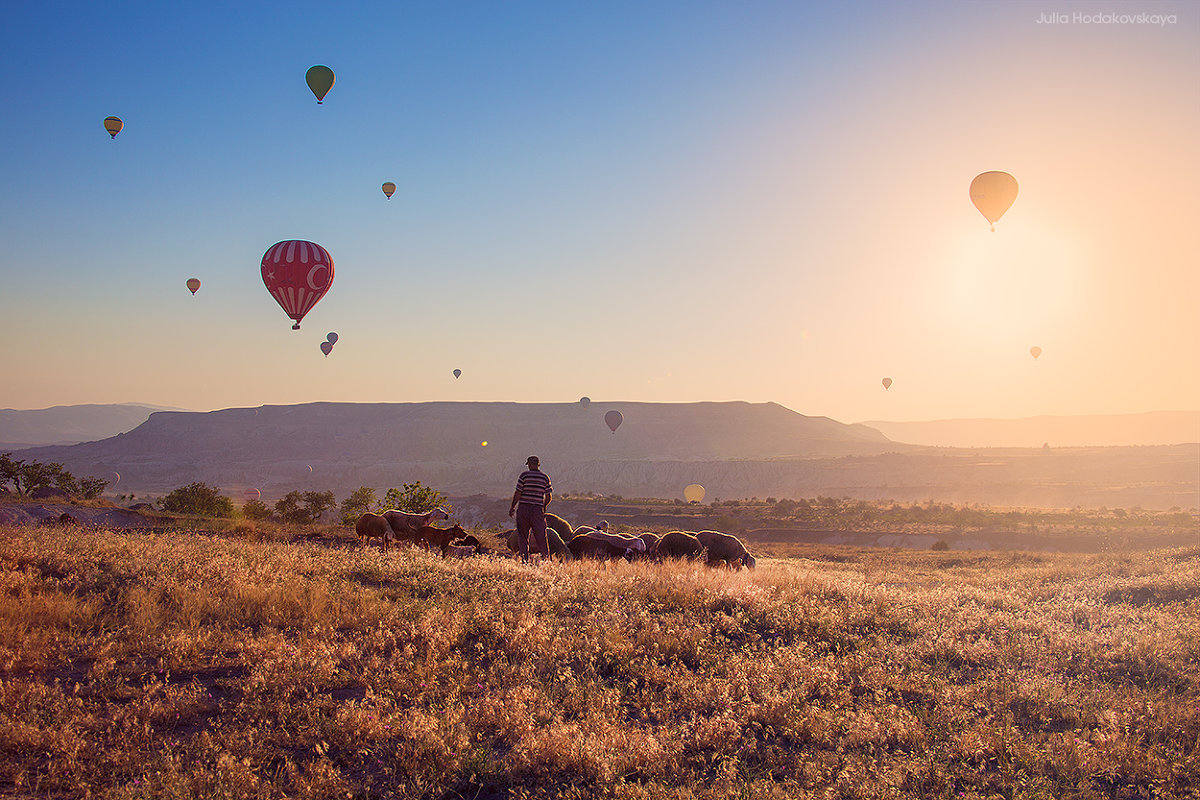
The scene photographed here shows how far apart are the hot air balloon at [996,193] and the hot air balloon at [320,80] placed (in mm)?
28849

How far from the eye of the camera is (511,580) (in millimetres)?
10516

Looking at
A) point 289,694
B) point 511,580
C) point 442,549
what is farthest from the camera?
point 442,549

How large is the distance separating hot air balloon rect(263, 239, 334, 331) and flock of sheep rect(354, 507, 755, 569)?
11.8m

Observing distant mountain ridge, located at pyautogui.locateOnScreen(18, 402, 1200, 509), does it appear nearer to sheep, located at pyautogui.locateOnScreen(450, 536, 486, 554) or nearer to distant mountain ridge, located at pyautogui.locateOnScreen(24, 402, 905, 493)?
distant mountain ridge, located at pyautogui.locateOnScreen(24, 402, 905, 493)

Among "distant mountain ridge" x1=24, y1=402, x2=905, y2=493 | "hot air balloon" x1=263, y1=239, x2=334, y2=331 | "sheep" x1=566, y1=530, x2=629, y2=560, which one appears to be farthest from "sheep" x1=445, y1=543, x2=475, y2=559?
"distant mountain ridge" x1=24, y1=402, x2=905, y2=493

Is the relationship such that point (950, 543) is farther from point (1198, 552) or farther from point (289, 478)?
point (289, 478)

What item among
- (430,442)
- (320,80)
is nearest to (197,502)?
(320,80)

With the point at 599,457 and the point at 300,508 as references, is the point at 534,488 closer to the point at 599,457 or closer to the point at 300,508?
the point at 300,508

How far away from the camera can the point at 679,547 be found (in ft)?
55.6

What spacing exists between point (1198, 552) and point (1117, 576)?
6.58 metres

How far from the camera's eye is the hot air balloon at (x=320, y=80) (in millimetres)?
33031

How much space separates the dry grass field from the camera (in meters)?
4.78

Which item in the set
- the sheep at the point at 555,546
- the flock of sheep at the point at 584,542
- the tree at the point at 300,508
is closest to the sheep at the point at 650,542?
the flock of sheep at the point at 584,542

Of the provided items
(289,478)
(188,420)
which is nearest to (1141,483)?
(289,478)
